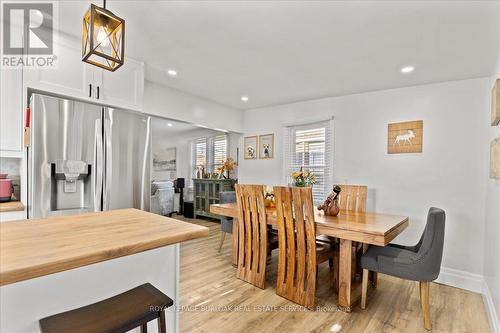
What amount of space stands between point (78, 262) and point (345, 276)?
2163mm

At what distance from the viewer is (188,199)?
6.39 meters

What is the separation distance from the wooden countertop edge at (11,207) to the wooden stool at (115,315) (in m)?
1.56

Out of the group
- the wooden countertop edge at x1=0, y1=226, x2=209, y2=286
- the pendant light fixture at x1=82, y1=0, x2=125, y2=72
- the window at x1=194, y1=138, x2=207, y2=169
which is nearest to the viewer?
the wooden countertop edge at x1=0, y1=226, x2=209, y2=286

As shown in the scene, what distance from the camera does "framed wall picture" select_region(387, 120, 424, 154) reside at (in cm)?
322

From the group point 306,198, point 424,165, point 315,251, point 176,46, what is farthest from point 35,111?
point 424,165

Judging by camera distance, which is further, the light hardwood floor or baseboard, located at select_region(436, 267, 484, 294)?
baseboard, located at select_region(436, 267, 484, 294)

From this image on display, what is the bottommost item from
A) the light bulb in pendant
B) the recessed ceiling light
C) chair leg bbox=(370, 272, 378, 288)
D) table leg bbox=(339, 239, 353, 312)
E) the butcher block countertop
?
chair leg bbox=(370, 272, 378, 288)

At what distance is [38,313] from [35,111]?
1.83m

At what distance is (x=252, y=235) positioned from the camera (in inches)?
113

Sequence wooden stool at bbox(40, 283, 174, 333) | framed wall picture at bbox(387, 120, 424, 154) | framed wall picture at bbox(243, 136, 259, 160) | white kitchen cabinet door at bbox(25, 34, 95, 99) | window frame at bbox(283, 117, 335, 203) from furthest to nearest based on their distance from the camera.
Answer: framed wall picture at bbox(243, 136, 259, 160)
window frame at bbox(283, 117, 335, 203)
framed wall picture at bbox(387, 120, 424, 154)
white kitchen cabinet door at bbox(25, 34, 95, 99)
wooden stool at bbox(40, 283, 174, 333)

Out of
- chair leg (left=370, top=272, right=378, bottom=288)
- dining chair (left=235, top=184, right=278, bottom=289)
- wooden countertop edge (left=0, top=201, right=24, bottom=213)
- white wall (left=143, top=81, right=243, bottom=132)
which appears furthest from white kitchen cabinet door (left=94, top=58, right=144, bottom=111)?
chair leg (left=370, top=272, right=378, bottom=288)

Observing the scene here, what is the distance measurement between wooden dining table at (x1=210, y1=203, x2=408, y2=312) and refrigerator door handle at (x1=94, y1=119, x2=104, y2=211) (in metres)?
1.80

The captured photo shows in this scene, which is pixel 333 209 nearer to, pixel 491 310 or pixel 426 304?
pixel 426 304

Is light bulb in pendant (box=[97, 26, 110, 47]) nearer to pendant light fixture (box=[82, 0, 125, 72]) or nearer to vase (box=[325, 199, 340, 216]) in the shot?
pendant light fixture (box=[82, 0, 125, 72])
